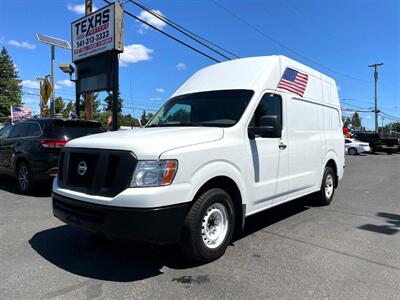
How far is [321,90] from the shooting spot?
7.59 m

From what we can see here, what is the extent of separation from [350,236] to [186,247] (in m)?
2.83

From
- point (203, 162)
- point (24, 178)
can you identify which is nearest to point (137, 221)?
point (203, 162)

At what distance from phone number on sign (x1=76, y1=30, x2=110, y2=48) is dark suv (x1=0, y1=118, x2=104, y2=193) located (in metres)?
4.32

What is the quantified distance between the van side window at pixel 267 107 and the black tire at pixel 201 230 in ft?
3.98

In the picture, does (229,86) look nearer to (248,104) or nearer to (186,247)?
(248,104)

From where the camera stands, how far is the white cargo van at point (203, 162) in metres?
3.82

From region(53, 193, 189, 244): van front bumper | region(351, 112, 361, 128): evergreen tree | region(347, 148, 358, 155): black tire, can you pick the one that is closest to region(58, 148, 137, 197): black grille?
region(53, 193, 189, 244): van front bumper

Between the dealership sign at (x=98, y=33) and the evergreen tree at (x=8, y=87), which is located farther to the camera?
the evergreen tree at (x=8, y=87)

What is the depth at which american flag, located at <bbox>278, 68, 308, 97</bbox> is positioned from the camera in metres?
6.04

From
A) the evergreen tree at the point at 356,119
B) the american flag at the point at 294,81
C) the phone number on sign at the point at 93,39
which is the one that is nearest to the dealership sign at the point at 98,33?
the phone number on sign at the point at 93,39

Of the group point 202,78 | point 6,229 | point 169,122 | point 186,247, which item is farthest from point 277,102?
point 6,229

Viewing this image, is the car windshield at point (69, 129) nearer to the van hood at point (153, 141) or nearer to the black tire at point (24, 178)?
the black tire at point (24, 178)

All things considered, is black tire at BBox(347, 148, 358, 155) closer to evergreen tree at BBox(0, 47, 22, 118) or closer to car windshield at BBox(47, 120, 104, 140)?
car windshield at BBox(47, 120, 104, 140)

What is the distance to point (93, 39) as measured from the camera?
12.7 metres
